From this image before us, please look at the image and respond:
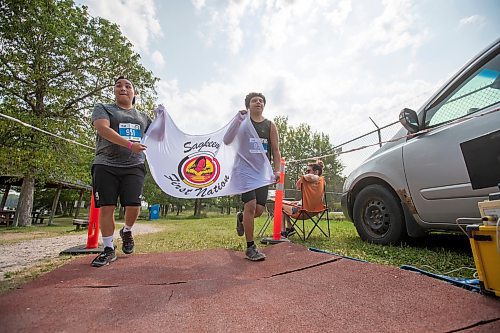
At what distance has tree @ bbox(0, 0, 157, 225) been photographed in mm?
11289

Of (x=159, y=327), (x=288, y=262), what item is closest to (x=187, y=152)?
(x=288, y=262)

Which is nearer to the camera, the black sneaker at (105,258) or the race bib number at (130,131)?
the black sneaker at (105,258)

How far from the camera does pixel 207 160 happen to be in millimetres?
3486

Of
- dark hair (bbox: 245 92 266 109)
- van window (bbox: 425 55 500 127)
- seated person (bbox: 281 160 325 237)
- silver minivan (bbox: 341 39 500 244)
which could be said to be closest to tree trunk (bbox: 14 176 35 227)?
seated person (bbox: 281 160 325 237)

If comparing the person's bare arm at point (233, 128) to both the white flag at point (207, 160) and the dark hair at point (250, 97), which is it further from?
the dark hair at point (250, 97)

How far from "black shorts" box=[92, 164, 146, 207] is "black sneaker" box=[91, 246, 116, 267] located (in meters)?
0.52

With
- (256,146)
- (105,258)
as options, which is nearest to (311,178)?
(256,146)

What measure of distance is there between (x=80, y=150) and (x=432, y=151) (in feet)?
50.2

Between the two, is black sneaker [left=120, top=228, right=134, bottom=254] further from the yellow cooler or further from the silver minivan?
the yellow cooler

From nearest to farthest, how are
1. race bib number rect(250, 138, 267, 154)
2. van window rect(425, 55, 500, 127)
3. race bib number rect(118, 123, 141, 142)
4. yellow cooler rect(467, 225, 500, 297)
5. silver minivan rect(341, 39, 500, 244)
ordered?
1. yellow cooler rect(467, 225, 500, 297)
2. silver minivan rect(341, 39, 500, 244)
3. van window rect(425, 55, 500, 127)
4. race bib number rect(118, 123, 141, 142)
5. race bib number rect(250, 138, 267, 154)

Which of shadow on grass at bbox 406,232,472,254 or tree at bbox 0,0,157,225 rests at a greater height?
tree at bbox 0,0,157,225

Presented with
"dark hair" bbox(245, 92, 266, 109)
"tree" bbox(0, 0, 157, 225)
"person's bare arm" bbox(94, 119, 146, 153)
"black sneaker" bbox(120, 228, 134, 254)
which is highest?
"tree" bbox(0, 0, 157, 225)

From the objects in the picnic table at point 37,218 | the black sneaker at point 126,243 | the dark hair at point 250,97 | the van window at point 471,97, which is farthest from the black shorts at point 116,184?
the picnic table at point 37,218

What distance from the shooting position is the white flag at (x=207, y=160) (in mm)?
3287
